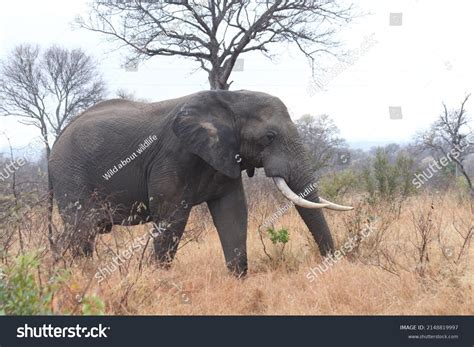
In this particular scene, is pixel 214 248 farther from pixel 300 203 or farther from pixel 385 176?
pixel 385 176

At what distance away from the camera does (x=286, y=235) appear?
25.7 ft

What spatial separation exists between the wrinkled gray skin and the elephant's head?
1 cm

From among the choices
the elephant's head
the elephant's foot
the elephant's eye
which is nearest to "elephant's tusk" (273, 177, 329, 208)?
the elephant's head

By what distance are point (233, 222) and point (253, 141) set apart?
1.08 meters

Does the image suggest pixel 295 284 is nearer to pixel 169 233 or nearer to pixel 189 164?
pixel 169 233

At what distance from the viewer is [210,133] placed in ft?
23.8

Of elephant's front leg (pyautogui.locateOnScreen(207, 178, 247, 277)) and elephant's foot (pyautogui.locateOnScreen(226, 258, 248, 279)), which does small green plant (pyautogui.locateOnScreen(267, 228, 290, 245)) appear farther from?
elephant's foot (pyautogui.locateOnScreen(226, 258, 248, 279))

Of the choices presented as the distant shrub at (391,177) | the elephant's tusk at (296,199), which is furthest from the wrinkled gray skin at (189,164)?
the distant shrub at (391,177)

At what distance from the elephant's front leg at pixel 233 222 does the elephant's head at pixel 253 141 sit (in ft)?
1.49

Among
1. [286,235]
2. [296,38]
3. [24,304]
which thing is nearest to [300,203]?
[286,235]

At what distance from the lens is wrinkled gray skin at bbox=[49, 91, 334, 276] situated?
716 centimetres

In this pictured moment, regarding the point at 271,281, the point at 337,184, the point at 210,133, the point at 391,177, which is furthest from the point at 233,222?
the point at 391,177

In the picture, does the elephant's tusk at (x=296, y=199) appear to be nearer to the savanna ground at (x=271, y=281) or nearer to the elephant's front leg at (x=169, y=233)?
the savanna ground at (x=271, y=281)

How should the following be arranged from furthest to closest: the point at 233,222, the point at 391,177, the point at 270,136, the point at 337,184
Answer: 1. the point at 391,177
2. the point at 337,184
3. the point at 233,222
4. the point at 270,136
